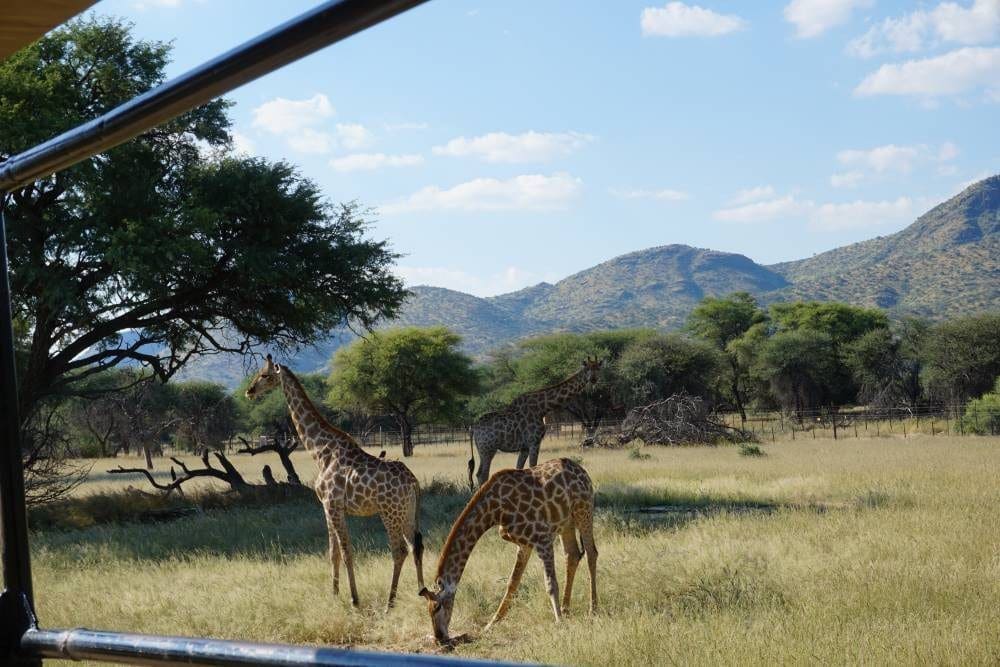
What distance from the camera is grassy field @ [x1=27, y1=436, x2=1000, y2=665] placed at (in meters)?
6.23

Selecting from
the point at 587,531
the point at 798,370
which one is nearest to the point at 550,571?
the point at 587,531

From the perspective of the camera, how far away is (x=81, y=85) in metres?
17.1

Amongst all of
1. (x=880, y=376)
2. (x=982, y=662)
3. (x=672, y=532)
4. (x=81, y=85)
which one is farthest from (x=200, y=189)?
(x=880, y=376)

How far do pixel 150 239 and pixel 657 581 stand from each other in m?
10.5

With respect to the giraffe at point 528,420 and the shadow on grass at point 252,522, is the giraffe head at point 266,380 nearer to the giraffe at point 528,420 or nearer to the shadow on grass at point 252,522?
the shadow on grass at point 252,522

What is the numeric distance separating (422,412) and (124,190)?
29.4 meters

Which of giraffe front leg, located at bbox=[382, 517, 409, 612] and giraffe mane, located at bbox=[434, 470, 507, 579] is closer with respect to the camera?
giraffe mane, located at bbox=[434, 470, 507, 579]

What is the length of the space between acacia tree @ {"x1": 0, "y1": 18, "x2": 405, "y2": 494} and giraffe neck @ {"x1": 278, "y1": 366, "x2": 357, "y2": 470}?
6183 mm

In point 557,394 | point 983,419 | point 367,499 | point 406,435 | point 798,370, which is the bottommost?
point 983,419

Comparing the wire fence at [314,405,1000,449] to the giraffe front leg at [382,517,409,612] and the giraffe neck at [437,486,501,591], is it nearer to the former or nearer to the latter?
the giraffe front leg at [382,517,409,612]

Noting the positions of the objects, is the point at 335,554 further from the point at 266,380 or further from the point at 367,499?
the point at 266,380

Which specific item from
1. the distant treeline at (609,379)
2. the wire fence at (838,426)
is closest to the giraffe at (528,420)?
the wire fence at (838,426)

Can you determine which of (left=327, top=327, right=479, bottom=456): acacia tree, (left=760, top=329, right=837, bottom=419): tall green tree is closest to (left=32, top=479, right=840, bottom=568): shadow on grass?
(left=327, top=327, right=479, bottom=456): acacia tree

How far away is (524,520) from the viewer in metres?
7.56
